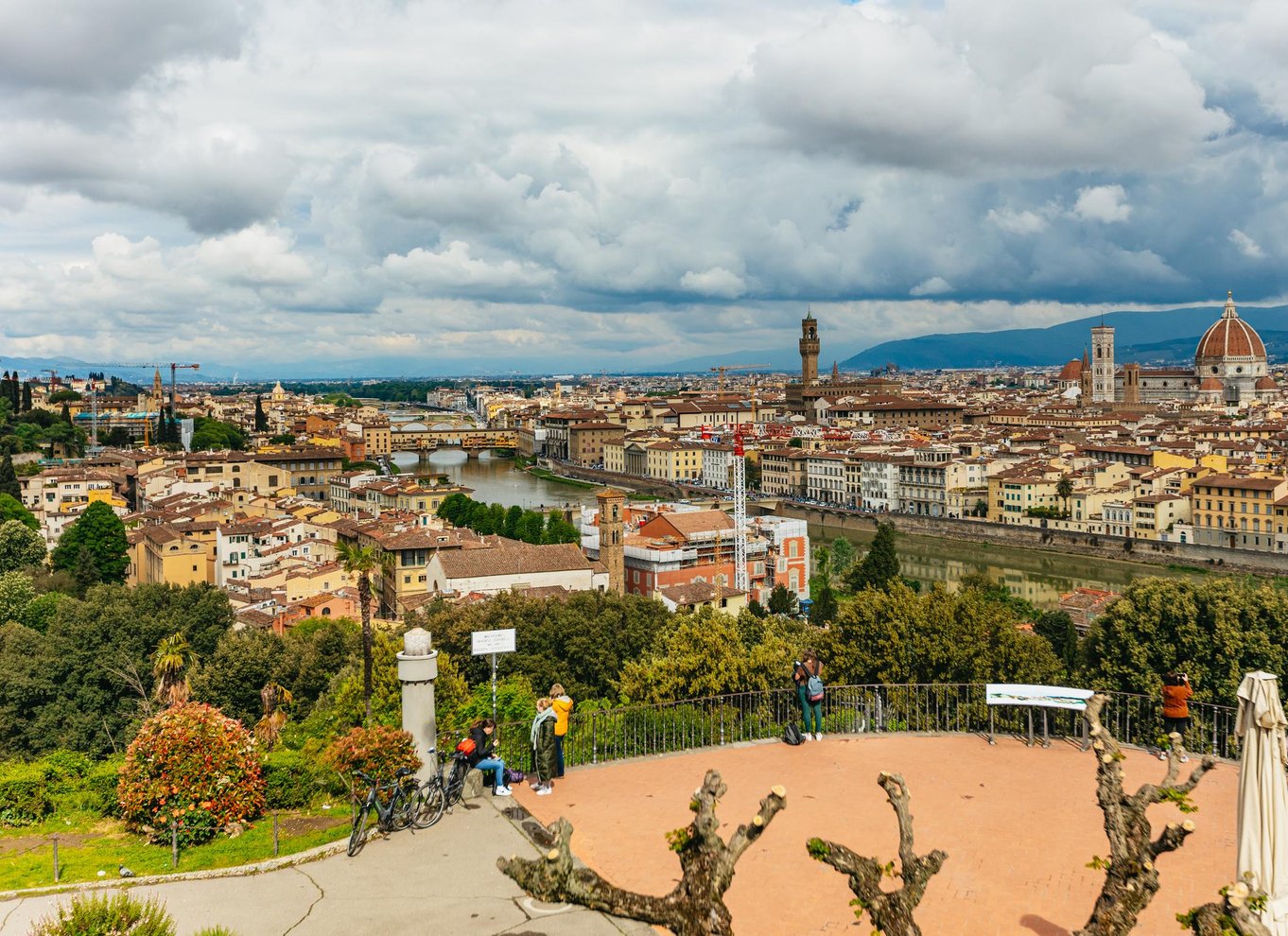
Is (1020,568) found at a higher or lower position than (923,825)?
lower

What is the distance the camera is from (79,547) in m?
29.4

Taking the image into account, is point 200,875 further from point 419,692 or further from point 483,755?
point 483,755

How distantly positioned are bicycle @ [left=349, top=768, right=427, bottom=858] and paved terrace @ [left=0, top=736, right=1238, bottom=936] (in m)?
0.09

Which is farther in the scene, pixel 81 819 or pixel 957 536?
pixel 957 536

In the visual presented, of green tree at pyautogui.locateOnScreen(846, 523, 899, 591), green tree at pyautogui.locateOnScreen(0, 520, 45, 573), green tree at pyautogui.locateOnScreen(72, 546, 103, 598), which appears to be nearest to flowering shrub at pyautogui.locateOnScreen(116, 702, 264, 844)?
green tree at pyautogui.locateOnScreen(846, 523, 899, 591)

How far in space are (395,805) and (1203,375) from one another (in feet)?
337

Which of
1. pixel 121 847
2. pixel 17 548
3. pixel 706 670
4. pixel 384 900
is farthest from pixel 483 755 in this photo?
pixel 17 548

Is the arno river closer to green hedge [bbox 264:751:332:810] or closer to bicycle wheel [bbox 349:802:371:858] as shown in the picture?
green hedge [bbox 264:751:332:810]

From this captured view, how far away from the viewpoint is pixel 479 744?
19.9 feet

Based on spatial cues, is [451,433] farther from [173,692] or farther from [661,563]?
[173,692]

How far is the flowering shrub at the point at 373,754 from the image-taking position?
5.53 metres

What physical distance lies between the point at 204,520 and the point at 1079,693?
94.9ft

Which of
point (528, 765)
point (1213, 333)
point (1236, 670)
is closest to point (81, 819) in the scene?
point (528, 765)

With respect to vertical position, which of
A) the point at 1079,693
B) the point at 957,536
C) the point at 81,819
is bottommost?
the point at 957,536
